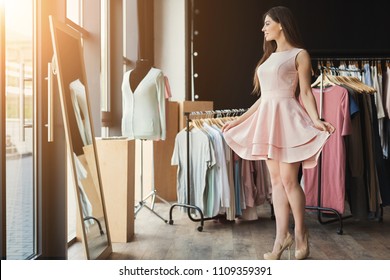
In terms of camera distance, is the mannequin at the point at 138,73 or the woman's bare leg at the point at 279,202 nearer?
the woman's bare leg at the point at 279,202

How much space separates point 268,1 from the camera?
5.05m

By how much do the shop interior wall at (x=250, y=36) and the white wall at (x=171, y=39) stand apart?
20cm

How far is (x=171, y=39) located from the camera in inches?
195

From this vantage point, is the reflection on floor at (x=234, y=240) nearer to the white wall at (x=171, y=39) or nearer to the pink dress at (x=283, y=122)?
the pink dress at (x=283, y=122)

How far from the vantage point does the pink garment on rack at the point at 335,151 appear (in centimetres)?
338

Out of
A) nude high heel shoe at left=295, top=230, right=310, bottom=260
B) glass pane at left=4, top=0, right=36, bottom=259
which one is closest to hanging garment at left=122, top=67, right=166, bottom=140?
glass pane at left=4, top=0, right=36, bottom=259

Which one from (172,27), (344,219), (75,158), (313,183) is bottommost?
(344,219)

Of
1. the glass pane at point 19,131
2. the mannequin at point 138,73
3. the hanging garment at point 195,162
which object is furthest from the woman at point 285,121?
the mannequin at point 138,73

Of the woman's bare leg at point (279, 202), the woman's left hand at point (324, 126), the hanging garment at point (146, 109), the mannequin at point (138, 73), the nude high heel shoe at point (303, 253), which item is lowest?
the nude high heel shoe at point (303, 253)

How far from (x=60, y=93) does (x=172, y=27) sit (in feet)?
9.45

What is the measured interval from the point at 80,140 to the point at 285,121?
1026 mm

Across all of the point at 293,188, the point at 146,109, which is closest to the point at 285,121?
the point at 293,188
